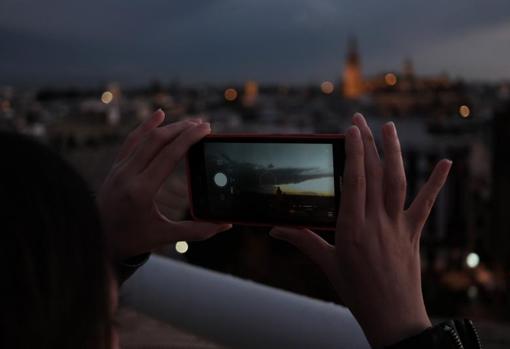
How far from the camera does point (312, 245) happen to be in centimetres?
93

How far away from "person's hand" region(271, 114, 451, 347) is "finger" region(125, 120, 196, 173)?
312mm

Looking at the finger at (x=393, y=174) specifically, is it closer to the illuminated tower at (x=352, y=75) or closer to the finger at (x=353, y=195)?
the finger at (x=353, y=195)

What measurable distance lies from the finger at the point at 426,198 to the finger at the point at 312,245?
130mm

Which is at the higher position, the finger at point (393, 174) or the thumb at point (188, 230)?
the finger at point (393, 174)

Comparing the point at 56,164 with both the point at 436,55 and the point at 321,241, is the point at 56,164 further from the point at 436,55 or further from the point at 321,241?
the point at 436,55

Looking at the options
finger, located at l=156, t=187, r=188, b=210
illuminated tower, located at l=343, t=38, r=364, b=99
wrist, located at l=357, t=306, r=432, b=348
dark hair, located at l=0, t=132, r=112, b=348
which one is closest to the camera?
dark hair, located at l=0, t=132, r=112, b=348

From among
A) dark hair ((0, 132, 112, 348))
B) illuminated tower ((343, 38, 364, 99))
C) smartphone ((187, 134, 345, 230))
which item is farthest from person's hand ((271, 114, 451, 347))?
illuminated tower ((343, 38, 364, 99))

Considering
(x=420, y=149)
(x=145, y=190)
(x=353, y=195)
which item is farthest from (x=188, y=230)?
(x=420, y=149)

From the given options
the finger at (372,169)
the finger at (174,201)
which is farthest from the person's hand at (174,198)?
the finger at (372,169)

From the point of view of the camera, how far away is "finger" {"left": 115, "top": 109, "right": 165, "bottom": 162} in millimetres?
1082

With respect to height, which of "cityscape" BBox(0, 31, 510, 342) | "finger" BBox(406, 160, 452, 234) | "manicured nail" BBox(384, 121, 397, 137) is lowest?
"cityscape" BBox(0, 31, 510, 342)

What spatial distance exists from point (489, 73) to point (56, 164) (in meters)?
43.5

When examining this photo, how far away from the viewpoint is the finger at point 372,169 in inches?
33.5

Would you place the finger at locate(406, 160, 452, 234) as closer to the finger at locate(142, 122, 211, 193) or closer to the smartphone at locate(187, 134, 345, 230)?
the smartphone at locate(187, 134, 345, 230)
